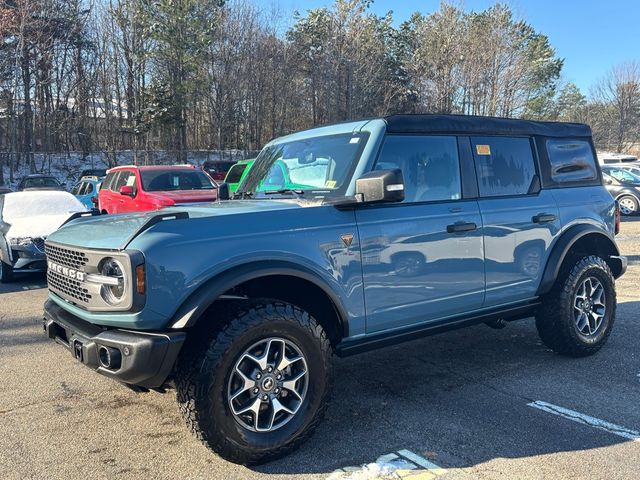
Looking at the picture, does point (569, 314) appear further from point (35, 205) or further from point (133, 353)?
point (35, 205)

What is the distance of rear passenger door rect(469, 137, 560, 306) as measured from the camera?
422cm

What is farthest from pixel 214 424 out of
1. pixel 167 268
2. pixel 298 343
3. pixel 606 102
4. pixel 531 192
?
pixel 606 102

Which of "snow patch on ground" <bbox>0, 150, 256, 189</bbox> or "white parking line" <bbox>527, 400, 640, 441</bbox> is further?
"snow patch on ground" <bbox>0, 150, 256, 189</bbox>

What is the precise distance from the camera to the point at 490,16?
117 ft

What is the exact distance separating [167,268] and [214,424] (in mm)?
888

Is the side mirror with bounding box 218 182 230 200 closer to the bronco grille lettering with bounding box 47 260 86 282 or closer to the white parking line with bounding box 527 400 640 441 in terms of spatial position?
the bronco grille lettering with bounding box 47 260 86 282

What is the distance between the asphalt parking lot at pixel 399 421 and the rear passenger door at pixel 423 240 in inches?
27.9

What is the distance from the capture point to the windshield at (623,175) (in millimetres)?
17969

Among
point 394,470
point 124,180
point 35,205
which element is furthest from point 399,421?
point 124,180

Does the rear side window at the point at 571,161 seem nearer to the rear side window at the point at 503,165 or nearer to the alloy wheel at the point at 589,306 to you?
the rear side window at the point at 503,165

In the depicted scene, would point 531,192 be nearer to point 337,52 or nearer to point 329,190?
point 329,190

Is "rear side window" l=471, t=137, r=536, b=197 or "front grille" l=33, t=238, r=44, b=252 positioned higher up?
"rear side window" l=471, t=137, r=536, b=197

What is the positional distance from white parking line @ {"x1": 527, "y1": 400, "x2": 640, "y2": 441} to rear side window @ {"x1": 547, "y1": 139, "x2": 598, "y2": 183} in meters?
2.01

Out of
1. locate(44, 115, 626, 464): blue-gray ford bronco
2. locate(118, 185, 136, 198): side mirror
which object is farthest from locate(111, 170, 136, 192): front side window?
locate(44, 115, 626, 464): blue-gray ford bronco
